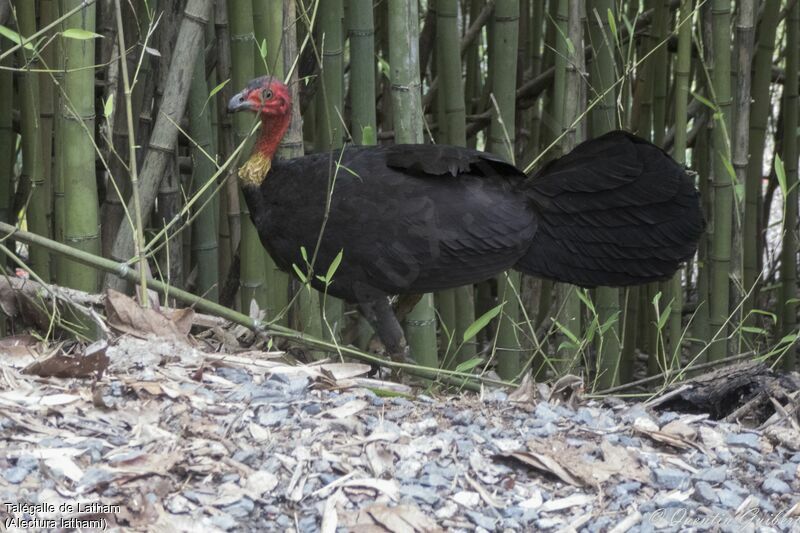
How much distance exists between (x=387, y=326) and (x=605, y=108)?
3.61 feet

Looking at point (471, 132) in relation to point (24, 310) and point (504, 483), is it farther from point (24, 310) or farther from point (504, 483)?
point (504, 483)

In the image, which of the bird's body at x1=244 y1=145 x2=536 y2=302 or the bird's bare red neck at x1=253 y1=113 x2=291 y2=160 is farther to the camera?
the bird's bare red neck at x1=253 y1=113 x2=291 y2=160

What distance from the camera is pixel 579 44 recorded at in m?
3.11

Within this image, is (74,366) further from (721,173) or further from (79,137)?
(721,173)

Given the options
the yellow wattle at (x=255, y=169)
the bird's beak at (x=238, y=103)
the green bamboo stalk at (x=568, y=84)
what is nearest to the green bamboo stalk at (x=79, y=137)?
the bird's beak at (x=238, y=103)

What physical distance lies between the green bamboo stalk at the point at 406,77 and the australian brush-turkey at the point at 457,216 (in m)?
0.07

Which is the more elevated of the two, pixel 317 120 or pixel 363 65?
pixel 363 65

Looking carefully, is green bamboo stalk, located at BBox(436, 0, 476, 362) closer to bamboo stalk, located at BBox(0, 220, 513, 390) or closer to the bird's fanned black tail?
the bird's fanned black tail

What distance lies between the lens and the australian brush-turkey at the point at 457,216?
3.07 m

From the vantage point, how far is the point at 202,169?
10.9 ft

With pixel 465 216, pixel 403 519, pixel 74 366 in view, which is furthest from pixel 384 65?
pixel 403 519

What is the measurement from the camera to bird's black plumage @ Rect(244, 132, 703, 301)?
10.1 ft

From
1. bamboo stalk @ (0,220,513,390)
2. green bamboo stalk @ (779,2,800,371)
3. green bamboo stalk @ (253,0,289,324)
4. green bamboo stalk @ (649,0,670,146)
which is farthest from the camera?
green bamboo stalk @ (779,2,800,371)

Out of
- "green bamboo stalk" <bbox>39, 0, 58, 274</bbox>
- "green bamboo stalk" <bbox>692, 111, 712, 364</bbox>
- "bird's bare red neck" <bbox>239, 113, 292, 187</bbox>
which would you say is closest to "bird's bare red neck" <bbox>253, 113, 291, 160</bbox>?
"bird's bare red neck" <bbox>239, 113, 292, 187</bbox>
